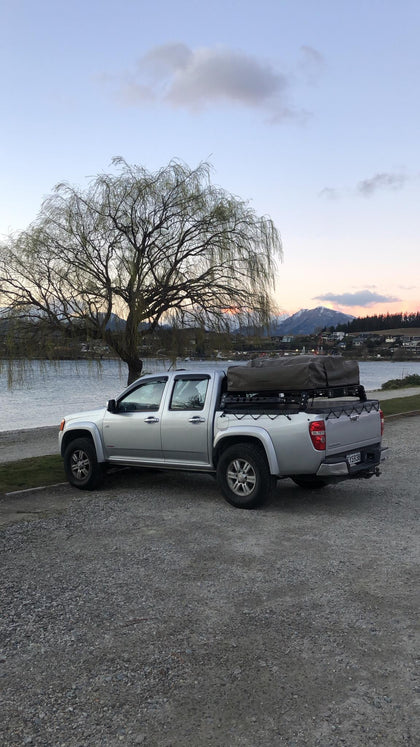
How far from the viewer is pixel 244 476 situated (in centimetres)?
713

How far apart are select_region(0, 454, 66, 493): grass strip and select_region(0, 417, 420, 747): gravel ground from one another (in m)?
2.24

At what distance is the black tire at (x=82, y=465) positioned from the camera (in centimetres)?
849

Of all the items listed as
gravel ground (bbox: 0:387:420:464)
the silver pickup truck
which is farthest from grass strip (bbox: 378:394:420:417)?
the silver pickup truck

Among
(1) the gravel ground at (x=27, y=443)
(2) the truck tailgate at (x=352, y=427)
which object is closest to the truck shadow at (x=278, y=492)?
(2) the truck tailgate at (x=352, y=427)

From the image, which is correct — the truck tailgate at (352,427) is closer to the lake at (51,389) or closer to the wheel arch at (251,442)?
the wheel arch at (251,442)

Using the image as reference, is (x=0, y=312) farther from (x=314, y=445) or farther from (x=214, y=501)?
(x=314, y=445)

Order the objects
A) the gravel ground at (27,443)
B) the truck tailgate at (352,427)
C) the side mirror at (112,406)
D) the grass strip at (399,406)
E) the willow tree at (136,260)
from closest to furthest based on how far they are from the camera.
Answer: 1. the truck tailgate at (352,427)
2. the side mirror at (112,406)
3. the gravel ground at (27,443)
4. the willow tree at (136,260)
5. the grass strip at (399,406)

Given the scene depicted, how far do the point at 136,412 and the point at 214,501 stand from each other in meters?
1.78

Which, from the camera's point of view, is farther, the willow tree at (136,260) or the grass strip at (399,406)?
the grass strip at (399,406)

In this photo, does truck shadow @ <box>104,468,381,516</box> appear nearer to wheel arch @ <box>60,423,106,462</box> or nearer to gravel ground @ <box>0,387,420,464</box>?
wheel arch @ <box>60,423,106,462</box>

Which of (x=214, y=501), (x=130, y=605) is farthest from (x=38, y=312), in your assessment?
(x=130, y=605)

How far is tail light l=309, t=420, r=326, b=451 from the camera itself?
6617 millimetres

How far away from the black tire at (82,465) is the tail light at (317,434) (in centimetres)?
348

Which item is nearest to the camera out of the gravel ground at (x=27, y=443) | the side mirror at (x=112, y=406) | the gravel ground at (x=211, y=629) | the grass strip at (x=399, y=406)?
the gravel ground at (x=211, y=629)
